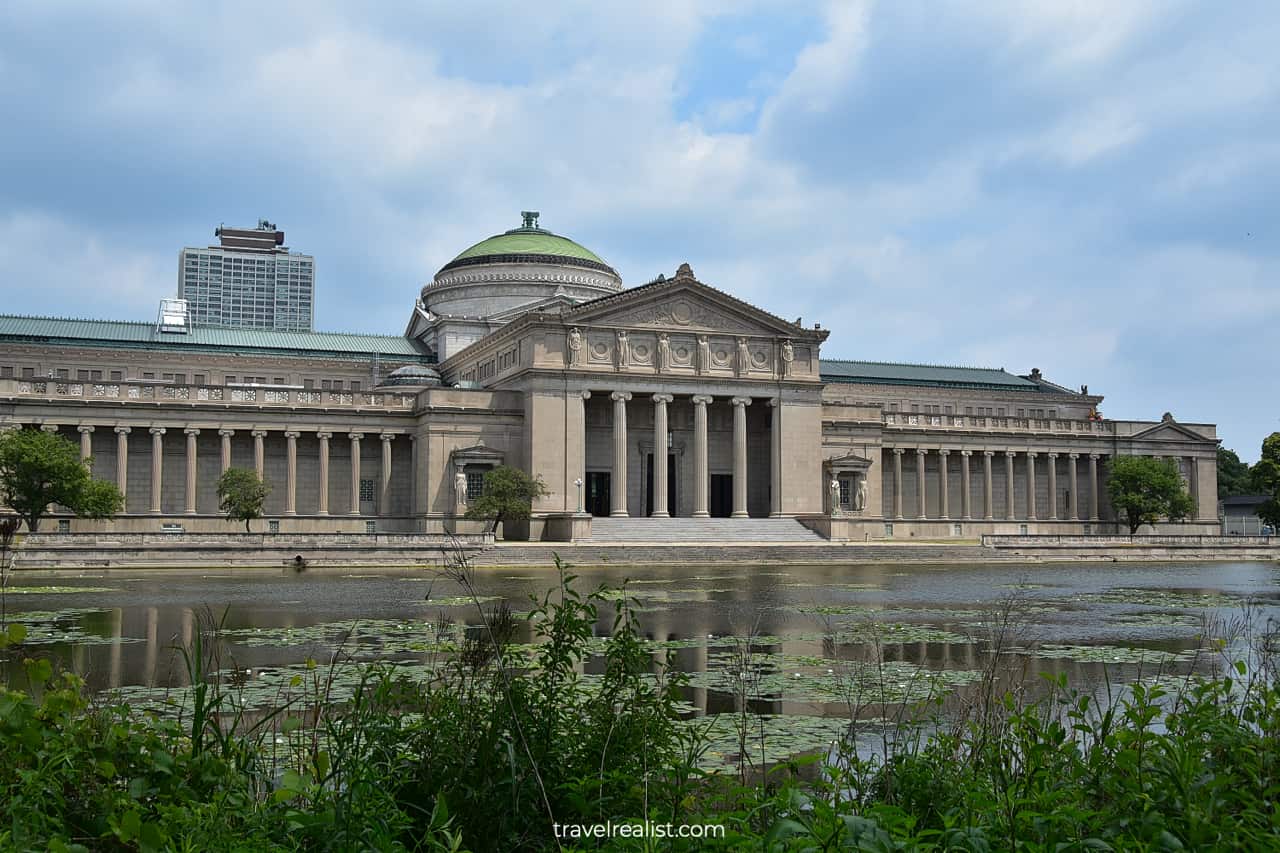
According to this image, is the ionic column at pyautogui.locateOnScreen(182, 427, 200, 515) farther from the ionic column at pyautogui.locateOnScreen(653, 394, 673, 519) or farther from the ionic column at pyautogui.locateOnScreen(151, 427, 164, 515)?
the ionic column at pyautogui.locateOnScreen(653, 394, 673, 519)

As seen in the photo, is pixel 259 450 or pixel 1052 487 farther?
pixel 1052 487

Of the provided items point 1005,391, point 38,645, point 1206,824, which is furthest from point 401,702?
point 1005,391

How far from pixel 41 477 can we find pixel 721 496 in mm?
45208

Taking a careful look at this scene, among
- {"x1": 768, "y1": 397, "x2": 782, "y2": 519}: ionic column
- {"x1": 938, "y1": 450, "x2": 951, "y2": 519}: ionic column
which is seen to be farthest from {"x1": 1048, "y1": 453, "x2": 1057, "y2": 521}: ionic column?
{"x1": 768, "y1": 397, "x2": 782, "y2": 519}: ionic column

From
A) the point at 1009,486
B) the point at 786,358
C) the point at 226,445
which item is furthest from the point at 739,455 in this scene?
the point at 226,445

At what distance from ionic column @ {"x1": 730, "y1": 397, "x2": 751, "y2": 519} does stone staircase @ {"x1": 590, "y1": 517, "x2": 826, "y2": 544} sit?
8.41 ft

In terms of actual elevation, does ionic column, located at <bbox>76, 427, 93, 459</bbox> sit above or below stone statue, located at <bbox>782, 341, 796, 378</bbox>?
below

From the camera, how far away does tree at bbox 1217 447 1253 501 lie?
6024 inches

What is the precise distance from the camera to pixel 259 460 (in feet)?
253

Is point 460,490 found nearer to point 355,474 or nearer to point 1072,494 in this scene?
point 355,474

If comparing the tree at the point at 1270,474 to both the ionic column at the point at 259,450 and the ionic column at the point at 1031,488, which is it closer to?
the ionic column at the point at 1031,488

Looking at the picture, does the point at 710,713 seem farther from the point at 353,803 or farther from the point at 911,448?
the point at 911,448

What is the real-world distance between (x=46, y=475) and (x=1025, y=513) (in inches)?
2992

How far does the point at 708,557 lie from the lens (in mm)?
59375
